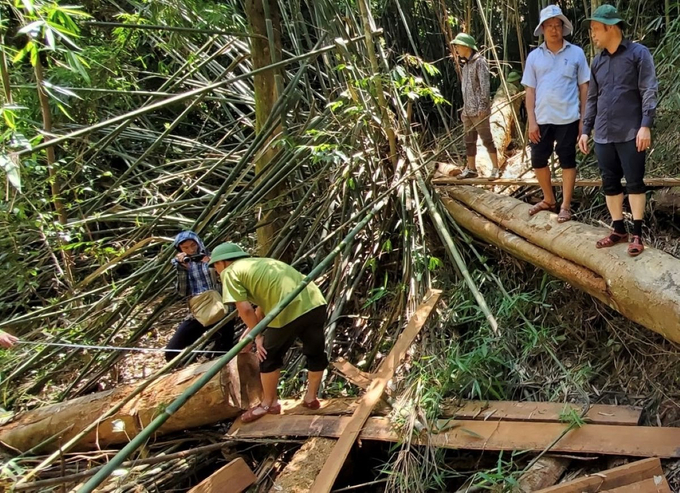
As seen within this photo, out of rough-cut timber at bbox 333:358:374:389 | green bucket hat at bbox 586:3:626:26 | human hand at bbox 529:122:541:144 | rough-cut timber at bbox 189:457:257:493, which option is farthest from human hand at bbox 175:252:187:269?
green bucket hat at bbox 586:3:626:26

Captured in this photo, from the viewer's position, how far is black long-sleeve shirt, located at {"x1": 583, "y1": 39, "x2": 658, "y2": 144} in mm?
2510

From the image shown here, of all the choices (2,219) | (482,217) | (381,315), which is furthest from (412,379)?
(2,219)

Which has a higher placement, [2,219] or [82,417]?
[2,219]

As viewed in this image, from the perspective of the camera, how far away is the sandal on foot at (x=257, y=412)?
3.18 meters

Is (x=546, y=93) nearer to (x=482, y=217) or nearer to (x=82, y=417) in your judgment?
(x=482, y=217)

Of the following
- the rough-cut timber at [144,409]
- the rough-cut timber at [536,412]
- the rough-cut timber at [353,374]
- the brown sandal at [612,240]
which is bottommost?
the rough-cut timber at [536,412]

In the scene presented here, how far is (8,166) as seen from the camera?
253 centimetres

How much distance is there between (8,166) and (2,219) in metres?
2.23

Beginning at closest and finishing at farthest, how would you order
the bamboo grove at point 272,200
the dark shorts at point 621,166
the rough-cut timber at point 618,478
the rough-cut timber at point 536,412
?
the rough-cut timber at point 618,478 < the rough-cut timber at point 536,412 < the dark shorts at point 621,166 < the bamboo grove at point 272,200

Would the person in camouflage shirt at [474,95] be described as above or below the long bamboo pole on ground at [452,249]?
above

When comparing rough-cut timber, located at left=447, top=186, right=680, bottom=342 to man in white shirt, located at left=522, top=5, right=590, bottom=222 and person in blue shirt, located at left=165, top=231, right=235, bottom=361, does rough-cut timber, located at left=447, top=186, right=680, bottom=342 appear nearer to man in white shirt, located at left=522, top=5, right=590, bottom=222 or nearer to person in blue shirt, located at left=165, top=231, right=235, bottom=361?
man in white shirt, located at left=522, top=5, right=590, bottom=222

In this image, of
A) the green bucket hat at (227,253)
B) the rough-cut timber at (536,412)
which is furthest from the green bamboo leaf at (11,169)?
the rough-cut timber at (536,412)

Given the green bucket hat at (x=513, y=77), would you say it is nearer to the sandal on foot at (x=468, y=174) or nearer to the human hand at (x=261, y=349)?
the sandal on foot at (x=468, y=174)

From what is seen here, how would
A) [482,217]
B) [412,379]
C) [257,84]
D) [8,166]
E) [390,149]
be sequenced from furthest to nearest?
[390,149] < [257,84] < [482,217] < [412,379] < [8,166]
